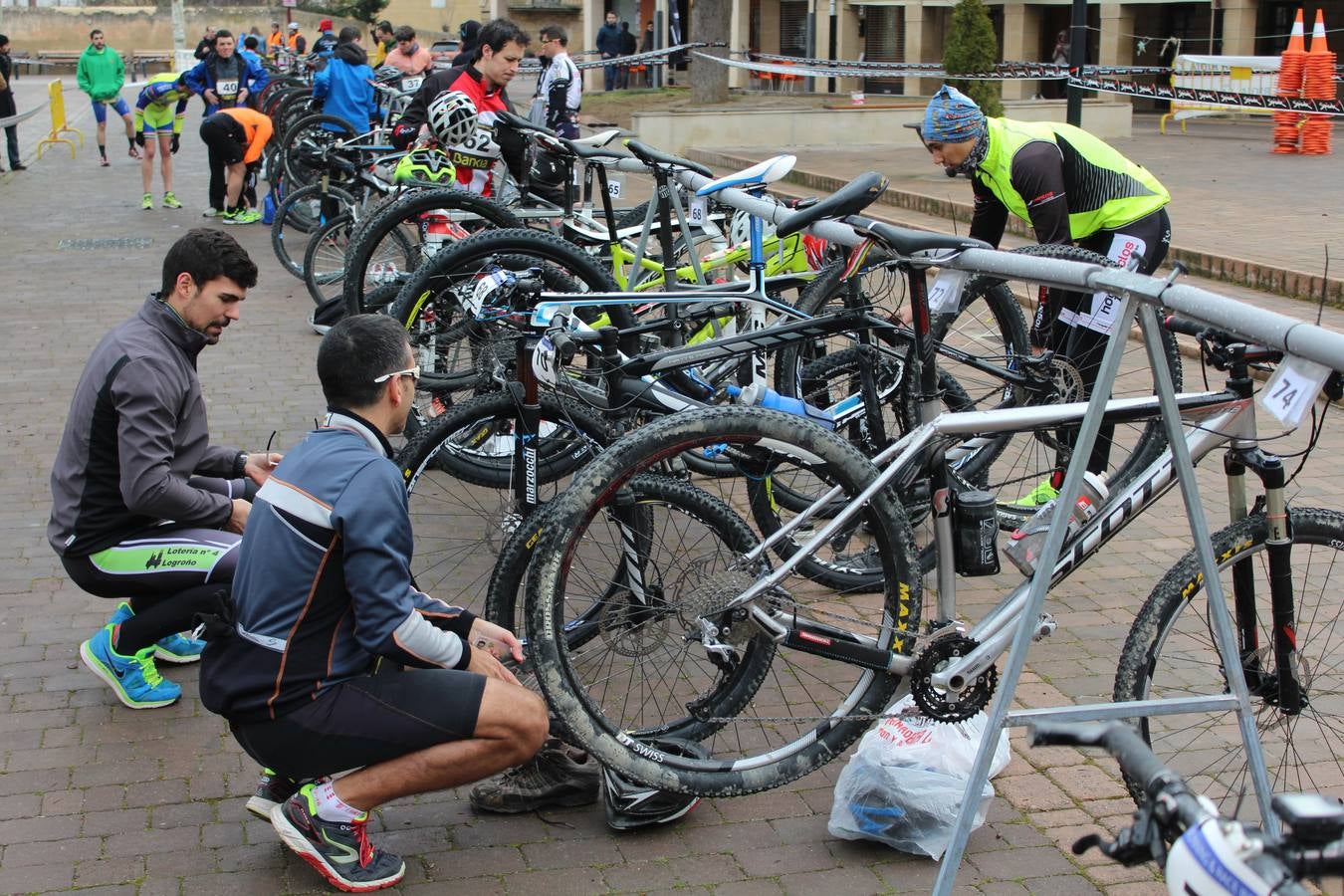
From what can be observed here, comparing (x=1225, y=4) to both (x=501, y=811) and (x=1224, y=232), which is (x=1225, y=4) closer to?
(x=1224, y=232)

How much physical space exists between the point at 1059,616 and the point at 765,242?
97.9 inches

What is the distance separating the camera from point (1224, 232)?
11.9 meters

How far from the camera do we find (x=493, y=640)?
372 centimetres

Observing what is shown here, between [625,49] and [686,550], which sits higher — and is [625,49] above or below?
above

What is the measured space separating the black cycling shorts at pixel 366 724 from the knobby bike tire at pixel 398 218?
379cm

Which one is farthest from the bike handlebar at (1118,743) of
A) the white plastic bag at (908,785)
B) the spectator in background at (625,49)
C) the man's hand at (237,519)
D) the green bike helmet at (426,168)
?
the spectator in background at (625,49)

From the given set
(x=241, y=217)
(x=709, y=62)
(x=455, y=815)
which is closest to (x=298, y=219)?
(x=241, y=217)

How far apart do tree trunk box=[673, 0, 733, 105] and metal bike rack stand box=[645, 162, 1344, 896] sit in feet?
70.9

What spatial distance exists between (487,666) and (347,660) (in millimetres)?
361

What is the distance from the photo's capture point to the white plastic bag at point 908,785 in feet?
11.9

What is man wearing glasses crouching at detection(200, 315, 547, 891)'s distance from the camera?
3379mm

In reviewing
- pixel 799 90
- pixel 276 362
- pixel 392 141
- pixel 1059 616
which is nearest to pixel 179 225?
pixel 392 141

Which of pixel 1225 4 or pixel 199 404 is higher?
pixel 1225 4

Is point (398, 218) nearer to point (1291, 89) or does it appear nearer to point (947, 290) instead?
point (947, 290)
